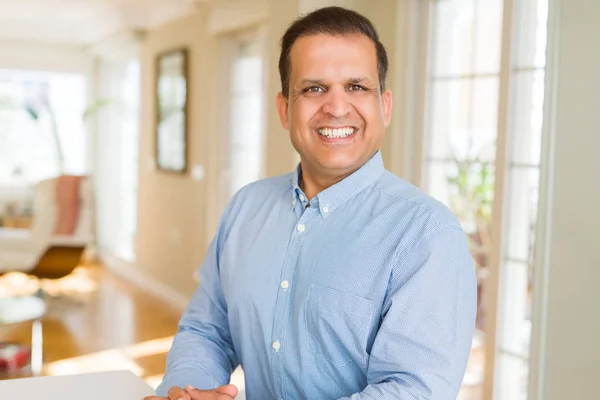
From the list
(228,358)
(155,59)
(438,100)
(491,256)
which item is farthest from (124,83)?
(228,358)

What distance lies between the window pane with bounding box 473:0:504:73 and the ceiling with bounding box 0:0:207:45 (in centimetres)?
275

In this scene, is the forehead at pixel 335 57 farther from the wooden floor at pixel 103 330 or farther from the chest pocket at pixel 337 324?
the wooden floor at pixel 103 330

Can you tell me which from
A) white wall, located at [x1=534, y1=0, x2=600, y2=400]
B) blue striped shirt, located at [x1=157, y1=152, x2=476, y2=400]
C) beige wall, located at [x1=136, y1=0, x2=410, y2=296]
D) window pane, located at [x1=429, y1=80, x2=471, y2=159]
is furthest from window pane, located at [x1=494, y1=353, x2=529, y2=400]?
blue striped shirt, located at [x1=157, y1=152, x2=476, y2=400]

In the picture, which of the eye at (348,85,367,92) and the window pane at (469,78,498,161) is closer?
the eye at (348,85,367,92)

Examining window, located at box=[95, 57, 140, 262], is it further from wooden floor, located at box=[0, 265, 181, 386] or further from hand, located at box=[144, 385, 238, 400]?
hand, located at box=[144, 385, 238, 400]

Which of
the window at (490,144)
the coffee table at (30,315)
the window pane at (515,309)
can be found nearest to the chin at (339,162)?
the window at (490,144)

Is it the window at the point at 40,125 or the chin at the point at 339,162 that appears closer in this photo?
the chin at the point at 339,162

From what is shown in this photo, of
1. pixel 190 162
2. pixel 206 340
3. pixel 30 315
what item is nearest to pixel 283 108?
pixel 206 340

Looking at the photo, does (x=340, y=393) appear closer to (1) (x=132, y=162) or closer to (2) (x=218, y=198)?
(2) (x=218, y=198)

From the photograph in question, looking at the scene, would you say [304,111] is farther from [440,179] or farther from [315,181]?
[440,179]

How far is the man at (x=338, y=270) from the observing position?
1.16 m

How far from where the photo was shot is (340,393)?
4.15ft

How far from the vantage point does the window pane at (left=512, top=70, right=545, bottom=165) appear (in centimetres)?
284

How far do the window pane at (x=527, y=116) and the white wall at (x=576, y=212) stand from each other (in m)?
0.31
